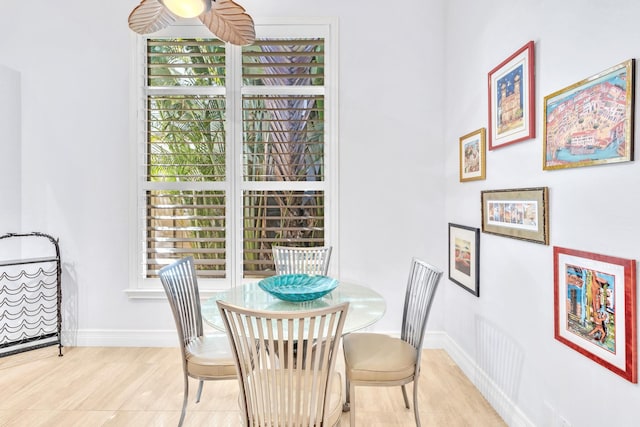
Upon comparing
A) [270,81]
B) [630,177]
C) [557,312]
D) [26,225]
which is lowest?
[557,312]

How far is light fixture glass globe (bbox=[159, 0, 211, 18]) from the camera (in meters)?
1.58

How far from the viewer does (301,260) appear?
8.48 feet

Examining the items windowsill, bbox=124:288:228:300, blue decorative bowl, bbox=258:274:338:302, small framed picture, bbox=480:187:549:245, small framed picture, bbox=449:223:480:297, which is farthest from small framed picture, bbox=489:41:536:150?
windowsill, bbox=124:288:228:300

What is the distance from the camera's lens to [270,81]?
117 inches

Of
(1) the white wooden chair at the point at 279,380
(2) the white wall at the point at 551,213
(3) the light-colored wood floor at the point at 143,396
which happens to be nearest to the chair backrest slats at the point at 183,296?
(3) the light-colored wood floor at the point at 143,396

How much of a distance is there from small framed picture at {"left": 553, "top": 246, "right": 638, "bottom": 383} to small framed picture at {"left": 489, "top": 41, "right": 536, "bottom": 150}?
2.22ft

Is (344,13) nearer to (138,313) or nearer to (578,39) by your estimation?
(578,39)

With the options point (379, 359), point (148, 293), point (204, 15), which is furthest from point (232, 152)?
point (379, 359)

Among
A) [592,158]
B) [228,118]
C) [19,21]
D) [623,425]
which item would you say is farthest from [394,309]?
[19,21]

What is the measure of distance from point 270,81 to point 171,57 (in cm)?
92

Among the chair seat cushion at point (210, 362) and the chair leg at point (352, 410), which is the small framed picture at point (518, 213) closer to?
the chair leg at point (352, 410)

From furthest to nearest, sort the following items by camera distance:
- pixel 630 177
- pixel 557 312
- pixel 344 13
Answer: pixel 344 13 → pixel 557 312 → pixel 630 177

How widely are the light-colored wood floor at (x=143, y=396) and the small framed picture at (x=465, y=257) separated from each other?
0.69 meters

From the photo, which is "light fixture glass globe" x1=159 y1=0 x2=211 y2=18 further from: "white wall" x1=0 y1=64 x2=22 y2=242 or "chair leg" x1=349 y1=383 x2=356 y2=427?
"white wall" x1=0 y1=64 x2=22 y2=242
